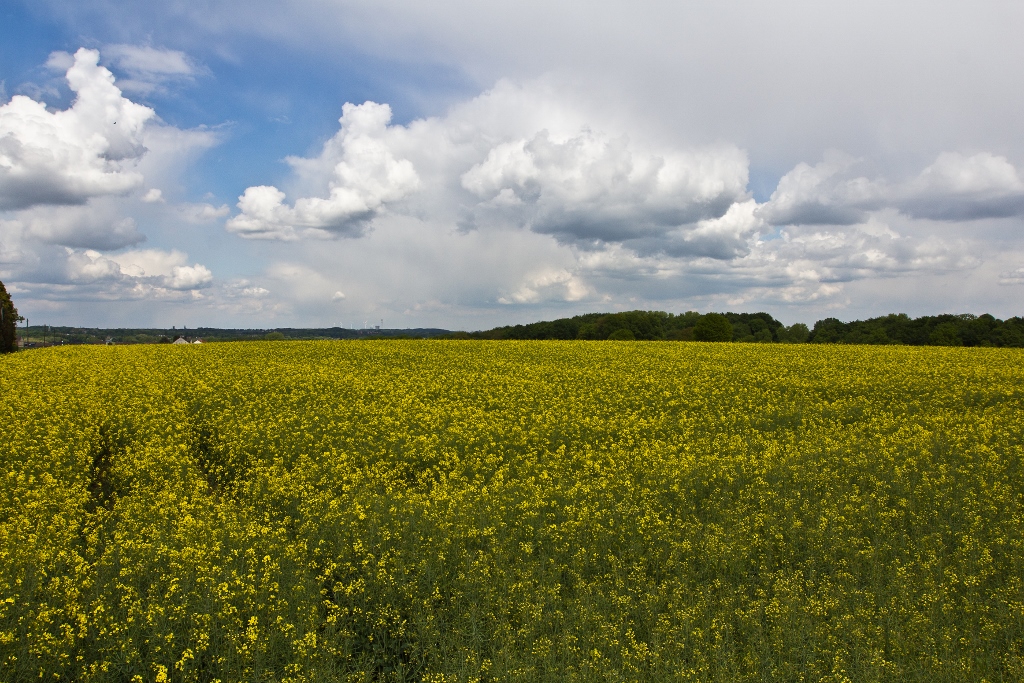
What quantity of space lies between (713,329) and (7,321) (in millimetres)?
55507

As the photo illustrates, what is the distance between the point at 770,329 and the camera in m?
65.6

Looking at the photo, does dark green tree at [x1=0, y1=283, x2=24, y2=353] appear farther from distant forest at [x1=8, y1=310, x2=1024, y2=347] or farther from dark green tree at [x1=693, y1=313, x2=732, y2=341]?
dark green tree at [x1=693, y1=313, x2=732, y2=341]

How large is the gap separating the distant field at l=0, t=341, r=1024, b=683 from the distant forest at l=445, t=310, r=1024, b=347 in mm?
33427

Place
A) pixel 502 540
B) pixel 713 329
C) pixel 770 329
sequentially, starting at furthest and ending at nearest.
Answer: pixel 770 329 < pixel 713 329 < pixel 502 540

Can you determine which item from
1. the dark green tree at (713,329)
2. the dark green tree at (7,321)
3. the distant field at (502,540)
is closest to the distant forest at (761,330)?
the dark green tree at (713,329)

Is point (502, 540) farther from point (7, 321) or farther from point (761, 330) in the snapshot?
point (761, 330)

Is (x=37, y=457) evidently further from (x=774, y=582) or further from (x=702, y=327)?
(x=702, y=327)

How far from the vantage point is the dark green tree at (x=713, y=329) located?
5550 centimetres

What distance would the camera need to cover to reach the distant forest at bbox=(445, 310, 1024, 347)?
149 feet

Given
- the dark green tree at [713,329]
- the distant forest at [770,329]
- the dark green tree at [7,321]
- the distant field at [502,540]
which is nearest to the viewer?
the distant field at [502,540]

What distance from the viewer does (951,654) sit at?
21.6 ft

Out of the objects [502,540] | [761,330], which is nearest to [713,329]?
[761,330]

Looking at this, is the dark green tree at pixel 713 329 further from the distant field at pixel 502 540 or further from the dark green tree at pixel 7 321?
the dark green tree at pixel 7 321

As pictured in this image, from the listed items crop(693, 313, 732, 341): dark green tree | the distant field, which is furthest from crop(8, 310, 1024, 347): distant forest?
the distant field
